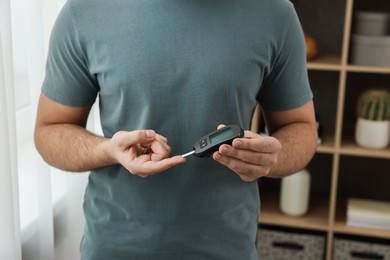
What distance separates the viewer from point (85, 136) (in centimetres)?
127

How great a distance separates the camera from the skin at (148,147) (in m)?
1.04

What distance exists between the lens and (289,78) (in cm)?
130

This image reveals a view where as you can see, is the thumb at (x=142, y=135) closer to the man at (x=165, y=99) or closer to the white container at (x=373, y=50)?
the man at (x=165, y=99)

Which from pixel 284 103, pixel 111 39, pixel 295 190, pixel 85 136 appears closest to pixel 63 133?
pixel 85 136

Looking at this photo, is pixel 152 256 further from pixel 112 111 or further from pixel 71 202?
pixel 71 202

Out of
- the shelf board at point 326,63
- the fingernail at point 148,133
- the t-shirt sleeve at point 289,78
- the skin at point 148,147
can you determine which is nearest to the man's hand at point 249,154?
the skin at point 148,147

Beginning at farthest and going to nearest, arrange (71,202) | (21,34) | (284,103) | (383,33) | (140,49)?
(383,33), (71,202), (21,34), (284,103), (140,49)

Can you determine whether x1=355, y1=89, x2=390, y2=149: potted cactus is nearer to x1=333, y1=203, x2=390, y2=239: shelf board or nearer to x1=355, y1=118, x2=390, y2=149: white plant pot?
x1=355, y1=118, x2=390, y2=149: white plant pot

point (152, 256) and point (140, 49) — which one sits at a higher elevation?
point (140, 49)

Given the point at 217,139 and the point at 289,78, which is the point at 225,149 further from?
the point at 289,78

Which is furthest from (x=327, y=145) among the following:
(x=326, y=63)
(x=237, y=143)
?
(x=237, y=143)

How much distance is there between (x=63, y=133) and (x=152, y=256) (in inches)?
12.7

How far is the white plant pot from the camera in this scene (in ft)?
7.43

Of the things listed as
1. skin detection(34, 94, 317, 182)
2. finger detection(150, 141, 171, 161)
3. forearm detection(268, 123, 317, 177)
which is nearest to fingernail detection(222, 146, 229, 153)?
skin detection(34, 94, 317, 182)
